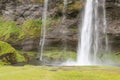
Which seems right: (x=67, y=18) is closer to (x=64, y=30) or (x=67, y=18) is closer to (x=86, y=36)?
(x=64, y=30)

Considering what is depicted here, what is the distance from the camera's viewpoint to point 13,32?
3305 inches

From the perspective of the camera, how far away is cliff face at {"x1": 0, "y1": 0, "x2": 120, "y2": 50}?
2904 inches

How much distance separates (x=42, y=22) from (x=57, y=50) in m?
11.3

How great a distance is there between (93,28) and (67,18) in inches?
307

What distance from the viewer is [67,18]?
7794 centimetres

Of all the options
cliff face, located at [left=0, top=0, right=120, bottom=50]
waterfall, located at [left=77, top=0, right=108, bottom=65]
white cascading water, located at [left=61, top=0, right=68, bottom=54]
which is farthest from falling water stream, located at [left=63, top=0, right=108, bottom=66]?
white cascading water, located at [left=61, top=0, right=68, bottom=54]

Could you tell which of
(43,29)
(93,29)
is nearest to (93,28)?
(93,29)

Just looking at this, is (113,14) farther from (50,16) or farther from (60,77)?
(60,77)

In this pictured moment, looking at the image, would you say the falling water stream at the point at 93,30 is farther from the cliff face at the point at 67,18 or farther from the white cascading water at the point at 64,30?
the white cascading water at the point at 64,30

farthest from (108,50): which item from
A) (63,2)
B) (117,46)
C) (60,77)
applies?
(60,77)

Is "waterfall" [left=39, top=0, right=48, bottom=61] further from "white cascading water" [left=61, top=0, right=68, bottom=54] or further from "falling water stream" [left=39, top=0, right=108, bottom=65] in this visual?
"white cascading water" [left=61, top=0, right=68, bottom=54]

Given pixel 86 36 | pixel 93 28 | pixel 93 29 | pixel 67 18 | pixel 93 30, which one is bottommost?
pixel 86 36

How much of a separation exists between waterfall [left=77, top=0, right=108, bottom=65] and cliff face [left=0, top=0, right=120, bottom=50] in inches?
54.5

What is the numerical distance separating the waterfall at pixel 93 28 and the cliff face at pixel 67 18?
1384 millimetres
